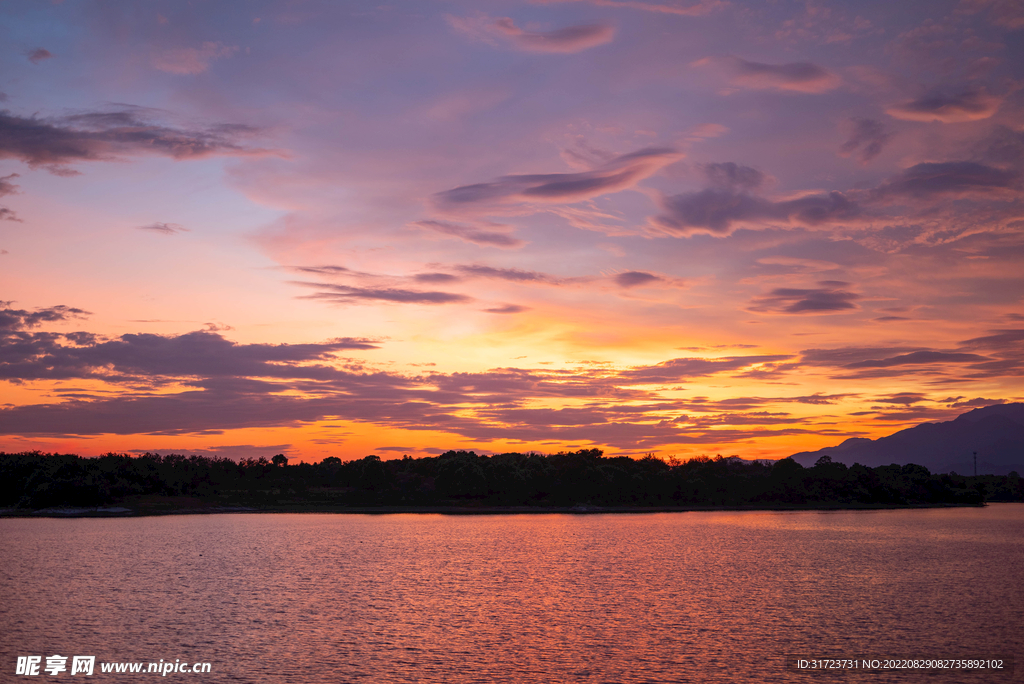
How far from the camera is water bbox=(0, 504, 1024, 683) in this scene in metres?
41.5

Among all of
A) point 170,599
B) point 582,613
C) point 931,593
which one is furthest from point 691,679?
point 170,599

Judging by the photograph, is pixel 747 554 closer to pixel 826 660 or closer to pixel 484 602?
pixel 484 602

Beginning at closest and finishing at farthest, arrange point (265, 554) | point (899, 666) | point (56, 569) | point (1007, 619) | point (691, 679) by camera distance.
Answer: point (691, 679) → point (899, 666) → point (1007, 619) → point (56, 569) → point (265, 554)

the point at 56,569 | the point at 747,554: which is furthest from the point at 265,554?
the point at 747,554

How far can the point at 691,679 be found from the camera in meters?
38.1

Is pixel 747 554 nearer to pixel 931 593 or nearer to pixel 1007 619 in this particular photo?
pixel 931 593

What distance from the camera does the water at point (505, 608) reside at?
1634 inches

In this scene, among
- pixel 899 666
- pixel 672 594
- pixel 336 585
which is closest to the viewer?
pixel 899 666

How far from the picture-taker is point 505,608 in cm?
5922

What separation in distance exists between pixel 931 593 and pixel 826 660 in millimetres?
31691

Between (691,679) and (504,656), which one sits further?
(504,656)

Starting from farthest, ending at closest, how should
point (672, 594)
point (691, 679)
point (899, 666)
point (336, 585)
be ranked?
point (336, 585) → point (672, 594) → point (899, 666) → point (691, 679)

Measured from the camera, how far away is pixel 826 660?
42031 mm

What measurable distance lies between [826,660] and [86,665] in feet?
134
